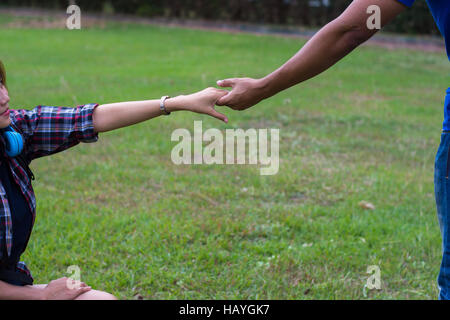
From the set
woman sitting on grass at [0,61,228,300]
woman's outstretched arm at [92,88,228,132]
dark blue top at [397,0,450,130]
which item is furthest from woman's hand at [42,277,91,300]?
dark blue top at [397,0,450,130]

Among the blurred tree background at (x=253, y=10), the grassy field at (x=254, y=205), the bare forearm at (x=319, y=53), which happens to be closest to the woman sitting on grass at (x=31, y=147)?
the bare forearm at (x=319, y=53)

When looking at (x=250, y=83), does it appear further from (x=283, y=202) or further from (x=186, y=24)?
(x=186, y=24)

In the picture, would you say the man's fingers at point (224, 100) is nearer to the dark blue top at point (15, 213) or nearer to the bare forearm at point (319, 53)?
the bare forearm at point (319, 53)

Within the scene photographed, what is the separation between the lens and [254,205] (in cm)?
459

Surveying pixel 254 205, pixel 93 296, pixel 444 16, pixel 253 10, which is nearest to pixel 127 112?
pixel 93 296

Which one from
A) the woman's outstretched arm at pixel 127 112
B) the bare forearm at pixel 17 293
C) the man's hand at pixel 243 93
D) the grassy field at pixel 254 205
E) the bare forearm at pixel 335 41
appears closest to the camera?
the bare forearm at pixel 335 41

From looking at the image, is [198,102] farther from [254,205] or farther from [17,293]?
[254,205]

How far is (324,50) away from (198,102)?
607mm

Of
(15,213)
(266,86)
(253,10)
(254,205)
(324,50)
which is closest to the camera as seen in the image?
(15,213)

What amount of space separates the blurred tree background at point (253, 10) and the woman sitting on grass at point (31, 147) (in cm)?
1777

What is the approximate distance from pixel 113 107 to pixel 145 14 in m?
21.0

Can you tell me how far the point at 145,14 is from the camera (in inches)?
880

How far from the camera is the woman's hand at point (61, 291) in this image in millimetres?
2082

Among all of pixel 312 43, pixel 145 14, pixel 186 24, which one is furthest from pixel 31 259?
pixel 145 14
